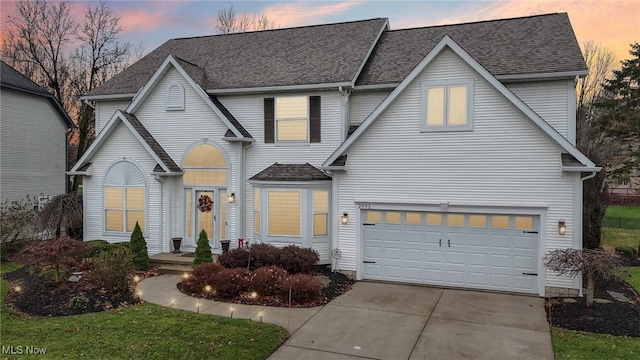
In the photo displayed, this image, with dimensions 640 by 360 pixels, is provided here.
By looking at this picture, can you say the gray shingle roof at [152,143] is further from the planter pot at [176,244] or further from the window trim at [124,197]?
the planter pot at [176,244]

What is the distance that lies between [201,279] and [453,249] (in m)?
7.27

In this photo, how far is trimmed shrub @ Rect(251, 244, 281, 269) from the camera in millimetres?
12938

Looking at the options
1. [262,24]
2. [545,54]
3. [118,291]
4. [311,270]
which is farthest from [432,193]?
[262,24]

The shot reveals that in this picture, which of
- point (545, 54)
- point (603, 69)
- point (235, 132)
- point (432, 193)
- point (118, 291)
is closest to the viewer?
point (118, 291)

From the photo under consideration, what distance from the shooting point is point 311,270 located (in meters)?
13.0

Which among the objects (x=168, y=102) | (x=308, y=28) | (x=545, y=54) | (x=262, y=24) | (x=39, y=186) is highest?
(x=262, y=24)

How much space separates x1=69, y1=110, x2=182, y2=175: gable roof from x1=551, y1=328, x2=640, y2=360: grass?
13.0 metres

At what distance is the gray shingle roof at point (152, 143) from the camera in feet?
51.5

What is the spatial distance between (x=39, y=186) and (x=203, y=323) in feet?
57.8

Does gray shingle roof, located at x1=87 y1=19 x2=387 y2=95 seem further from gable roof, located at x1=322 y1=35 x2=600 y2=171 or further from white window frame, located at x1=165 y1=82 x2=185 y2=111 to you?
gable roof, located at x1=322 y1=35 x2=600 y2=171

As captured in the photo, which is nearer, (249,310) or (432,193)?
(249,310)

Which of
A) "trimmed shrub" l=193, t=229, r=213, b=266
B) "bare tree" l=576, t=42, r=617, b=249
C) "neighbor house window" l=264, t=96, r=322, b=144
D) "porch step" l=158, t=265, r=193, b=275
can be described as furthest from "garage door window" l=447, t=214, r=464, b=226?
"bare tree" l=576, t=42, r=617, b=249

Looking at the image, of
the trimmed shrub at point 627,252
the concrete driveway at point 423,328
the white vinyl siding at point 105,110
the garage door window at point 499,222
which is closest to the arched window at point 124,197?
the white vinyl siding at point 105,110

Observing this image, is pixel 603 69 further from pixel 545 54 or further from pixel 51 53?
pixel 51 53
